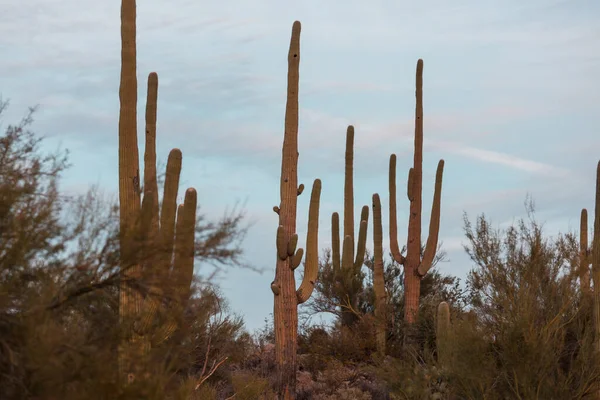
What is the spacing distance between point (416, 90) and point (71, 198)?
1894 centimetres

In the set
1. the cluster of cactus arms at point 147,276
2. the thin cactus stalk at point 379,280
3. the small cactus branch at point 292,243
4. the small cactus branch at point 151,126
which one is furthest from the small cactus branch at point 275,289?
the cluster of cactus arms at point 147,276

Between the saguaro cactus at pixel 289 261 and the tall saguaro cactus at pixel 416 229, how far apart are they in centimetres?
530

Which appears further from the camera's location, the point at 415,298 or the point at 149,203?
the point at 415,298

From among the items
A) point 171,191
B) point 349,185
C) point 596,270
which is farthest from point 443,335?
point 349,185

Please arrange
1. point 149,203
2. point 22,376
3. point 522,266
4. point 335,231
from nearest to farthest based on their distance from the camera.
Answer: point 22,376 → point 149,203 → point 522,266 → point 335,231

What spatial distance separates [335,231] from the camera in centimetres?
2989

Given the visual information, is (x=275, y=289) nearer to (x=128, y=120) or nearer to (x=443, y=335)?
(x=443, y=335)

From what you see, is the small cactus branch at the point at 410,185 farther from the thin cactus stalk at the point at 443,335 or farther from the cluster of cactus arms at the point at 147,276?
the cluster of cactus arms at the point at 147,276

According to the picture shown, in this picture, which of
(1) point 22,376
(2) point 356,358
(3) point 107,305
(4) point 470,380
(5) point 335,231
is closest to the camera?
(1) point 22,376

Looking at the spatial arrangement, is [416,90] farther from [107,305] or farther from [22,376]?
[22,376]

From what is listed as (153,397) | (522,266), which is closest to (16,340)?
(153,397)

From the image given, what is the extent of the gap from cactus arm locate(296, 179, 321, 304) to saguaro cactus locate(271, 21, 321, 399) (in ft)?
0.09

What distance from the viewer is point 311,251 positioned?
911 inches

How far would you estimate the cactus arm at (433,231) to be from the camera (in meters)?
26.8
